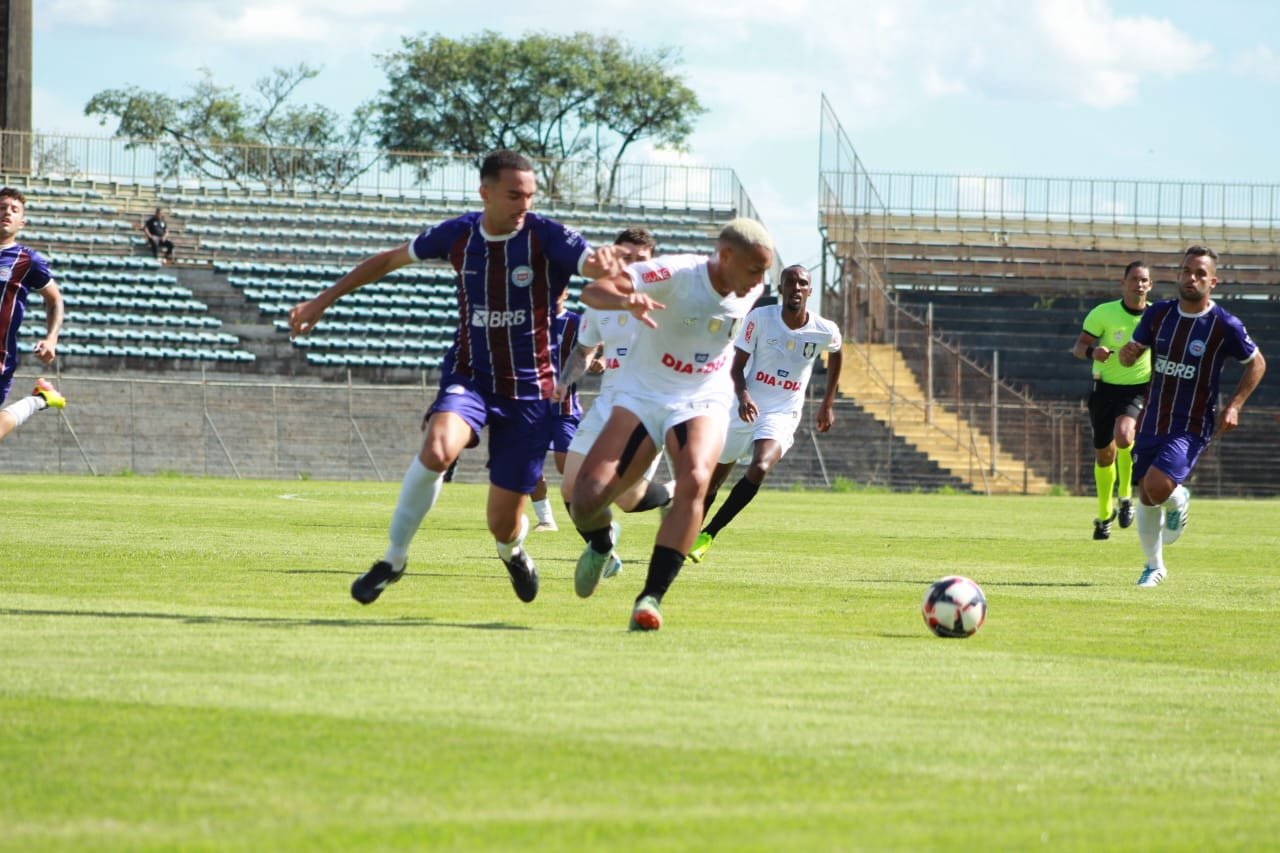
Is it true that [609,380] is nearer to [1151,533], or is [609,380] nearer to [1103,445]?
[1151,533]

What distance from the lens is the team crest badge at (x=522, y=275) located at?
8883mm

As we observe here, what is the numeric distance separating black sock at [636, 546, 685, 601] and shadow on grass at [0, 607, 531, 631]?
1.99ft

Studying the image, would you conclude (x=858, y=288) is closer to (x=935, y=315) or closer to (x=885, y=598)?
(x=935, y=315)

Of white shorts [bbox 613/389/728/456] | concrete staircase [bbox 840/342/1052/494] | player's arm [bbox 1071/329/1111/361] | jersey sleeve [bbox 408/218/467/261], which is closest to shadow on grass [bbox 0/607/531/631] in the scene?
white shorts [bbox 613/389/728/456]

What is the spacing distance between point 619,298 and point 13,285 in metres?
8.06

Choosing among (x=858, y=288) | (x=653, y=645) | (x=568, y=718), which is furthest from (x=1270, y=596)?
(x=858, y=288)

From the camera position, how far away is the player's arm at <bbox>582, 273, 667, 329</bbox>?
321 inches

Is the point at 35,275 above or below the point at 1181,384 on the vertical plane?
above

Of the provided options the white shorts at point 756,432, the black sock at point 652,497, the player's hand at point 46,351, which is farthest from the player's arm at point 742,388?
the player's hand at point 46,351

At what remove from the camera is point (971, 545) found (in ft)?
57.8

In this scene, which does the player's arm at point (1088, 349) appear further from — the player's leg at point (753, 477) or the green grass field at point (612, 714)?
the green grass field at point (612, 714)

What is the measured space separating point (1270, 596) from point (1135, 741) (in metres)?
6.99

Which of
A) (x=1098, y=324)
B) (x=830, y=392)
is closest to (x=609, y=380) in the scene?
(x=830, y=392)

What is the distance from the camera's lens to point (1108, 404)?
18828mm
